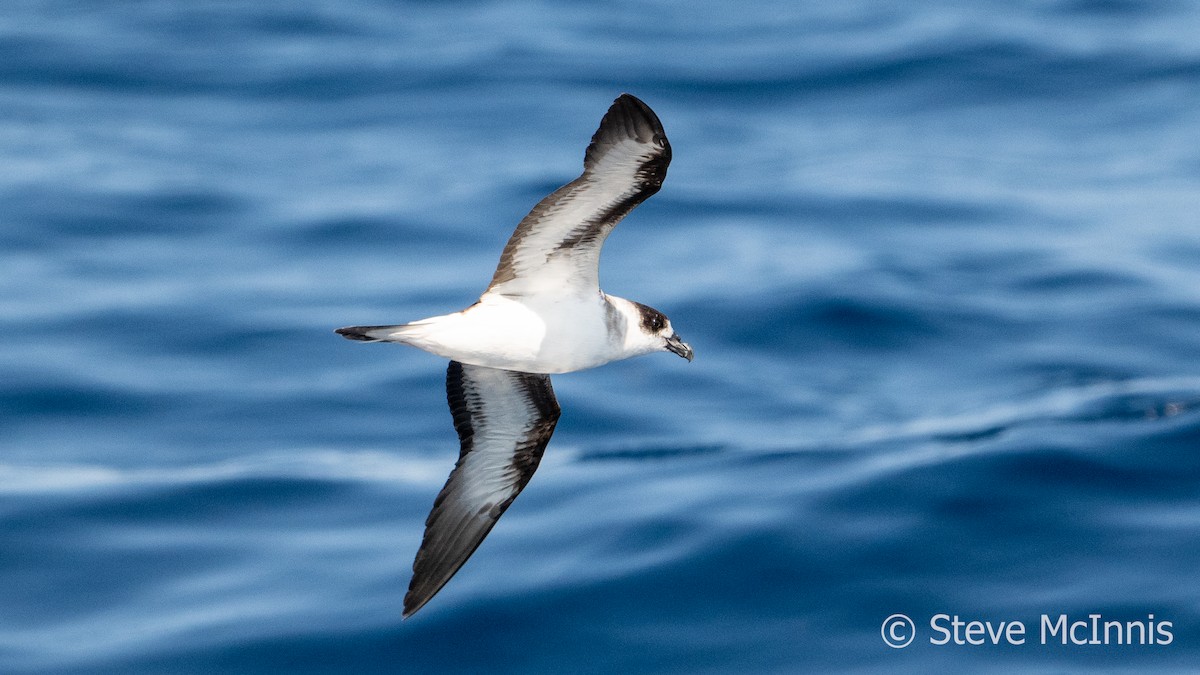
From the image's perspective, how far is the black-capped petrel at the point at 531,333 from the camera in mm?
9750

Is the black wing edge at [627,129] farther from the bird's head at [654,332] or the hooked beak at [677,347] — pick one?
the hooked beak at [677,347]

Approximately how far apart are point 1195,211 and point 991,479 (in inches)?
397

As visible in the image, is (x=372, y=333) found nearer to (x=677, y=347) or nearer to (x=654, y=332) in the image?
(x=654, y=332)

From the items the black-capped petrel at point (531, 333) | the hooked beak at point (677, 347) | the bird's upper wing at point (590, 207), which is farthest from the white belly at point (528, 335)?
the hooked beak at point (677, 347)

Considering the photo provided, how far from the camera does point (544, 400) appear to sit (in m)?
12.0

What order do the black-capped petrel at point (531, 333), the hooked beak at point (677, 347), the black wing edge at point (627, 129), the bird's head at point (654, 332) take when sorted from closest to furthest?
the black wing edge at point (627, 129), the black-capped petrel at point (531, 333), the bird's head at point (654, 332), the hooked beak at point (677, 347)

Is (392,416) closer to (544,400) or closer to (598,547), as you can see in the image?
(598,547)

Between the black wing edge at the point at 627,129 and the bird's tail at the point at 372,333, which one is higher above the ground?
the black wing edge at the point at 627,129

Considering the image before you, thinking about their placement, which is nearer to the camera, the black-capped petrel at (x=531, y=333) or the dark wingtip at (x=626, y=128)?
the dark wingtip at (x=626, y=128)

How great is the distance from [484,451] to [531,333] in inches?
75.2

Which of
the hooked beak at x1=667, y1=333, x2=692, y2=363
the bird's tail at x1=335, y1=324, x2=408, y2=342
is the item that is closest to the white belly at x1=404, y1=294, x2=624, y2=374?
the bird's tail at x1=335, y1=324, x2=408, y2=342

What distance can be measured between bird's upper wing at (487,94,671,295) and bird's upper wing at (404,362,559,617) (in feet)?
4.72

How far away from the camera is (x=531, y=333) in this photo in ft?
34.4

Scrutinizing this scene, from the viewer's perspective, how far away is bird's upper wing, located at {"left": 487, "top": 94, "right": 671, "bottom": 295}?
9531mm
